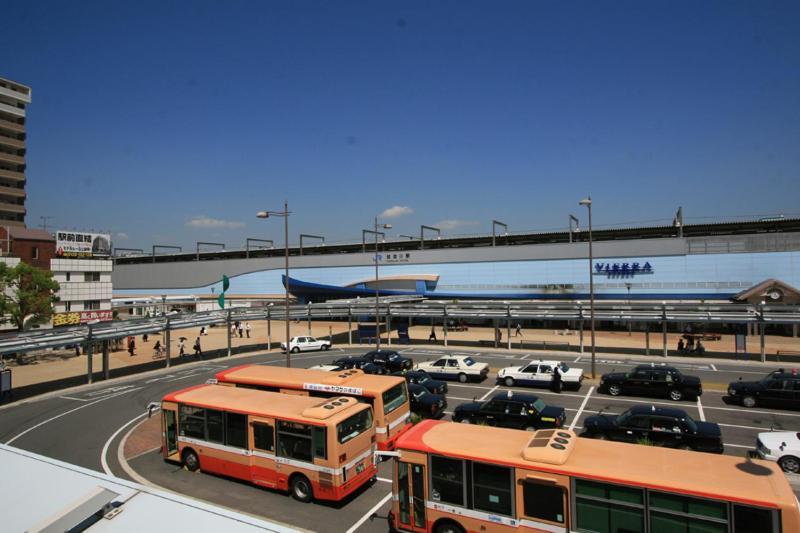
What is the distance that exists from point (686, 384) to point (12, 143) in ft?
282

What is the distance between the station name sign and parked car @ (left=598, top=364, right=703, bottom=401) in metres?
14.8

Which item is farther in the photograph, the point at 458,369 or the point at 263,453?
the point at 458,369

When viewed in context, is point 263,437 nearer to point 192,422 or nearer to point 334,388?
point 192,422

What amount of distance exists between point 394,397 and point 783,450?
11.6 m

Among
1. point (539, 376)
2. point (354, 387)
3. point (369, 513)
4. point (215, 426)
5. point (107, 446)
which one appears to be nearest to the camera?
point (369, 513)

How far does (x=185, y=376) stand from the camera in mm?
31922

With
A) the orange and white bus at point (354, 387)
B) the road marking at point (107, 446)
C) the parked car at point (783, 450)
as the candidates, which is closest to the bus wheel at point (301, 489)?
the orange and white bus at point (354, 387)

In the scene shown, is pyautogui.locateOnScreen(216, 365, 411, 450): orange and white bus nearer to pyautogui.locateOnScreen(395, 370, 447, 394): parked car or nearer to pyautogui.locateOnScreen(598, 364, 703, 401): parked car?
pyautogui.locateOnScreen(395, 370, 447, 394): parked car

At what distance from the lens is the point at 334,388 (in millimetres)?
16625

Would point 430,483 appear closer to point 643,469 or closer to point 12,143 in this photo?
point 643,469

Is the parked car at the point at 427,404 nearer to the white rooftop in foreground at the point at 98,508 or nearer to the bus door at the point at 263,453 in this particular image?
the bus door at the point at 263,453

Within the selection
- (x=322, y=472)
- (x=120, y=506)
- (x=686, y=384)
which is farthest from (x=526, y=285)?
(x=120, y=506)

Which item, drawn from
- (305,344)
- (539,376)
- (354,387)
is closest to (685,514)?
(354,387)

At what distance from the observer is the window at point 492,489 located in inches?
368
